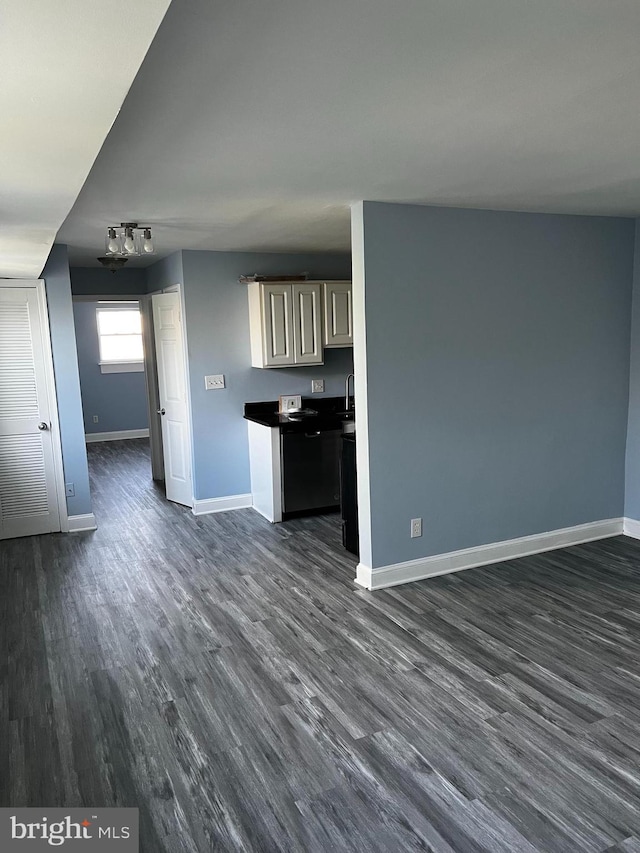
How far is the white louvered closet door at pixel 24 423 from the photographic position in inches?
190

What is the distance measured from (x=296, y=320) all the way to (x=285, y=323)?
116 mm

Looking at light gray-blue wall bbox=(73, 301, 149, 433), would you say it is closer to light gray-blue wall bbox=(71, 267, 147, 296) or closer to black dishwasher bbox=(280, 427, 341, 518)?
light gray-blue wall bbox=(71, 267, 147, 296)

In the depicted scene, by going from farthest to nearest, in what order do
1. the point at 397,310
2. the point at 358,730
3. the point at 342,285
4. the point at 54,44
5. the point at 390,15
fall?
the point at 342,285
the point at 397,310
the point at 358,730
the point at 390,15
the point at 54,44

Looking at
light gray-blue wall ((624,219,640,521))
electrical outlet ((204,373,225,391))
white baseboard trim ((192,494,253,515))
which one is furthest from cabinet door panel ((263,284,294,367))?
light gray-blue wall ((624,219,640,521))

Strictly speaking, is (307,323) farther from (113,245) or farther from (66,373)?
(113,245)

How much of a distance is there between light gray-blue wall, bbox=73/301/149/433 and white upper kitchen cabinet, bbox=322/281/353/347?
5.11m

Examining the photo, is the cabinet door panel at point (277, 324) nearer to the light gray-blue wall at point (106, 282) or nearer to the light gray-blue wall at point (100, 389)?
the light gray-blue wall at point (106, 282)

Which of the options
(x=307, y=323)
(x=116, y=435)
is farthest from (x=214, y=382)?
(x=116, y=435)

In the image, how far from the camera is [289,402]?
5.73 m

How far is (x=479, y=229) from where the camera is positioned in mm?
3930

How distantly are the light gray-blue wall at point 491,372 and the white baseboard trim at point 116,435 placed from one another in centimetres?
692

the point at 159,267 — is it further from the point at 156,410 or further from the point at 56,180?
the point at 56,180

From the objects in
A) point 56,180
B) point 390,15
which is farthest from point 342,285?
point 390,15

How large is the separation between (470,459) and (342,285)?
231 centimetres
